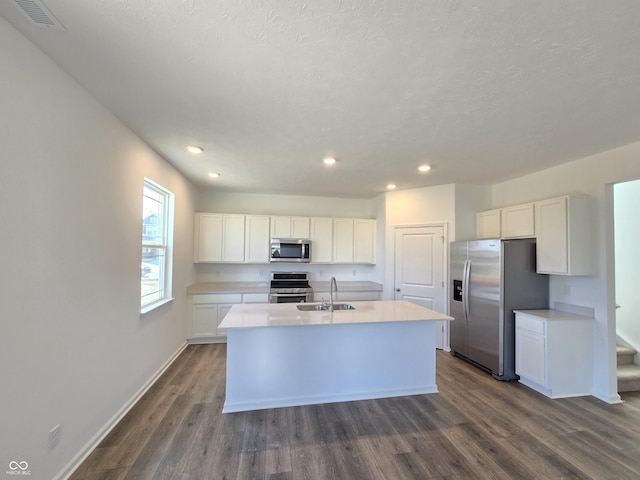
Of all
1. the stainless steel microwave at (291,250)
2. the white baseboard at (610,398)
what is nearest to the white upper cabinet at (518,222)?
the white baseboard at (610,398)

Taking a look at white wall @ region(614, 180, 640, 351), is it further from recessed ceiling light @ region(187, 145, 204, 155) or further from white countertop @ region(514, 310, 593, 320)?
recessed ceiling light @ region(187, 145, 204, 155)

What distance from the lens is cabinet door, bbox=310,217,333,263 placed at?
16.6ft

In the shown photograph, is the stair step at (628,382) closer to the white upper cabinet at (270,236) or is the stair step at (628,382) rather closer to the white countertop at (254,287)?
the white countertop at (254,287)

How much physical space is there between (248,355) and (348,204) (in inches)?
146

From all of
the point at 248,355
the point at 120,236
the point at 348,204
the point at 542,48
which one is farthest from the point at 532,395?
the point at 120,236

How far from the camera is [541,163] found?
3.23 metres

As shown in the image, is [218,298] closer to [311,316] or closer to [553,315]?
[311,316]

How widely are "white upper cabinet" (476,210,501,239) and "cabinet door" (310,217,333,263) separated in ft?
8.06

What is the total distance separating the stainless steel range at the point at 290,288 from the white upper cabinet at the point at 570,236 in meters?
3.32

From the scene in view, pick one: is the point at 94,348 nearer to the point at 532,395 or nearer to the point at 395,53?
the point at 395,53

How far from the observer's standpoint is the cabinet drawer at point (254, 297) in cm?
443

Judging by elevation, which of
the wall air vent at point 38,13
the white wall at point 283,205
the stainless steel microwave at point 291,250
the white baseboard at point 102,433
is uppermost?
the wall air vent at point 38,13

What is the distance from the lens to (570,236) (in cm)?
292

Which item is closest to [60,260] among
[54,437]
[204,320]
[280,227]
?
[54,437]
